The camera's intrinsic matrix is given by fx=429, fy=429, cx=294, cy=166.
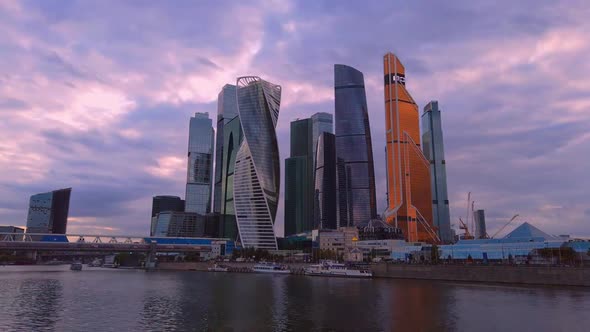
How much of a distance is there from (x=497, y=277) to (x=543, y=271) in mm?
12207

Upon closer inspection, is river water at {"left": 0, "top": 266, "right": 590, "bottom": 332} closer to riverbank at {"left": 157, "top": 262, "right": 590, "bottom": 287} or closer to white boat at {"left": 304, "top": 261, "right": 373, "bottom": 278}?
riverbank at {"left": 157, "top": 262, "right": 590, "bottom": 287}

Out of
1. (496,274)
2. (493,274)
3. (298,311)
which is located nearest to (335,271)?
(493,274)

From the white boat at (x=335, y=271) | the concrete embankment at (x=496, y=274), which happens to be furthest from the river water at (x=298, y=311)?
the white boat at (x=335, y=271)

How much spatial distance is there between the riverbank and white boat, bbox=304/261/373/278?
20.9 ft

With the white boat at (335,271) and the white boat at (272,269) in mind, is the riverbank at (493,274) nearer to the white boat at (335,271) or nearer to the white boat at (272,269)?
the white boat at (335,271)

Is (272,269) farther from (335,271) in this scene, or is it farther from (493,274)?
(493,274)

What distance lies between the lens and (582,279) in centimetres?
10150

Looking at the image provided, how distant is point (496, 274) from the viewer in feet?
389

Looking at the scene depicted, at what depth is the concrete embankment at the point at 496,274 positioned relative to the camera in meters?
104

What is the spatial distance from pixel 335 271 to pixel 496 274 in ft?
189

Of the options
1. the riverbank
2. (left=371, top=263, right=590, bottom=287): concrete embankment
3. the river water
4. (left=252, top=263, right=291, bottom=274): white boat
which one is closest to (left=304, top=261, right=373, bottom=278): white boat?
the riverbank

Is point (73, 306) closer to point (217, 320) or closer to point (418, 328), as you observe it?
point (217, 320)

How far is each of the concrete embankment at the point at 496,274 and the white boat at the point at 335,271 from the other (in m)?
7.93

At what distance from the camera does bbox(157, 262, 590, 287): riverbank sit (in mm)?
103812
